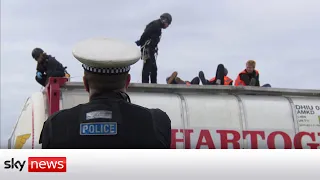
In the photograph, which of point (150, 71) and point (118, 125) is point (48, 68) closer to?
point (150, 71)

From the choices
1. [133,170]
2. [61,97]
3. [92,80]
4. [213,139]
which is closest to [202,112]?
[213,139]

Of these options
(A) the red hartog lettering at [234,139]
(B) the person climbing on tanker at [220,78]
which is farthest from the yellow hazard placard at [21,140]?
(B) the person climbing on tanker at [220,78]

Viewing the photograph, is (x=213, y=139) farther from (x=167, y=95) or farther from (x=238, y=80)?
Result: (x=238, y=80)

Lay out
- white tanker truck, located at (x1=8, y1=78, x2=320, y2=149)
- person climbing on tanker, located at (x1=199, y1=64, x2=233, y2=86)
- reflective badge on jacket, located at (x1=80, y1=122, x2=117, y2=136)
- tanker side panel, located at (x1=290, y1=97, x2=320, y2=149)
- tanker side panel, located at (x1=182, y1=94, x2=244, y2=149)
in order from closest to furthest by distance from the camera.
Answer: reflective badge on jacket, located at (x1=80, y1=122, x2=117, y2=136)
white tanker truck, located at (x1=8, y1=78, x2=320, y2=149)
tanker side panel, located at (x1=182, y1=94, x2=244, y2=149)
tanker side panel, located at (x1=290, y1=97, x2=320, y2=149)
person climbing on tanker, located at (x1=199, y1=64, x2=233, y2=86)

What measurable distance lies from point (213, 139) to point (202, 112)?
0.32 meters

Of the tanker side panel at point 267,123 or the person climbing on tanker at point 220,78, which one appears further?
the person climbing on tanker at point 220,78

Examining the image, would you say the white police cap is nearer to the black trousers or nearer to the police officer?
the police officer

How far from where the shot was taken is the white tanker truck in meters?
5.23

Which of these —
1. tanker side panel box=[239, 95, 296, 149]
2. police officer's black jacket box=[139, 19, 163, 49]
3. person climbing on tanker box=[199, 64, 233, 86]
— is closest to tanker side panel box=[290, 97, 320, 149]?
tanker side panel box=[239, 95, 296, 149]

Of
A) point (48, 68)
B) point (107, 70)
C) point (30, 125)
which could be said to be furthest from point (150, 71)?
point (107, 70)

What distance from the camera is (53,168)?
1490mm

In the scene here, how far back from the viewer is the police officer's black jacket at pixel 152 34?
22.8ft

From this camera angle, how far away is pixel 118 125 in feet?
6.62

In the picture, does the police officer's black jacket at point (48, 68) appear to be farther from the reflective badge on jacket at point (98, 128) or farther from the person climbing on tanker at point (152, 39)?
the reflective badge on jacket at point (98, 128)
